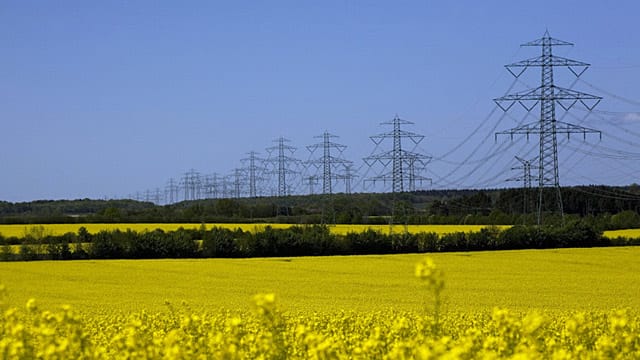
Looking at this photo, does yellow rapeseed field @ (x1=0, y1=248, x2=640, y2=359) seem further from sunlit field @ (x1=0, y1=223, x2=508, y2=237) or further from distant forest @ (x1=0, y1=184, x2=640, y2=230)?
distant forest @ (x1=0, y1=184, x2=640, y2=230)

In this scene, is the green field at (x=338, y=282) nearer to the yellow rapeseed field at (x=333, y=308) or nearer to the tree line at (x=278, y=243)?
the yellow rapeseed field at (x=333, y=308)

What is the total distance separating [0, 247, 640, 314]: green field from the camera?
26672 mm

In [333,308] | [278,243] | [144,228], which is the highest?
[144,228]

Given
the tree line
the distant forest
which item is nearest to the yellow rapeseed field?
the tree line

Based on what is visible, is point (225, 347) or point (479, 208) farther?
point (479, 208)

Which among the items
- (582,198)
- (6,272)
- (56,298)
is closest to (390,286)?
(56,298)

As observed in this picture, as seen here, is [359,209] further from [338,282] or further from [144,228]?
[338,282]

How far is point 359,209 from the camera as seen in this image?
95938 millimetres

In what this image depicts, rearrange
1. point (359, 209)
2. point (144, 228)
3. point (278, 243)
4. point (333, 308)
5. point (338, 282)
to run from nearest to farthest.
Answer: point (333, 308), point (338, 282), point (278, 243), point (144, 228), point (359, 209)

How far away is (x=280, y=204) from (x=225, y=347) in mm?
91740

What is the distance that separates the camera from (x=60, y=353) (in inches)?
311

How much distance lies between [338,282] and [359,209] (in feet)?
204

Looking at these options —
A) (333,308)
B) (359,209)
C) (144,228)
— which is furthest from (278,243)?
(359,209)

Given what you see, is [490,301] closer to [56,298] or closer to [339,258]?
[56,298]
